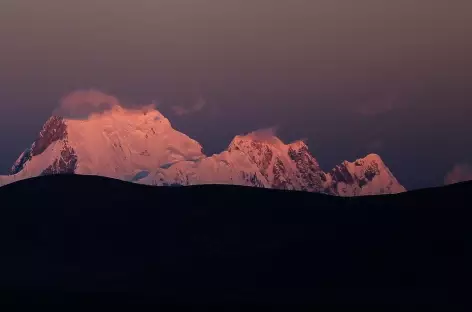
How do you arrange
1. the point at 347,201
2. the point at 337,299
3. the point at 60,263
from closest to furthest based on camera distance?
the point at 337,299 < the point at 60,263 < the point at 347,201

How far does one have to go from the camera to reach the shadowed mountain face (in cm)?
12406

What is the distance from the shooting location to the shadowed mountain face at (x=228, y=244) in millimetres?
124062

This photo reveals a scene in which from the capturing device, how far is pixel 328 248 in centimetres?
13838

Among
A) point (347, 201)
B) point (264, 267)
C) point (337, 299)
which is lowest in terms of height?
point (337, 299)

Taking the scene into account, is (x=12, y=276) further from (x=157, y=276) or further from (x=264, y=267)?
(x=264, y=267)

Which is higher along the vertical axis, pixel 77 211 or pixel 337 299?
pixel 77 211

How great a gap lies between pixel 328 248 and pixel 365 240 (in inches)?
164

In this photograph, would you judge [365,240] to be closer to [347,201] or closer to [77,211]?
[347,201]

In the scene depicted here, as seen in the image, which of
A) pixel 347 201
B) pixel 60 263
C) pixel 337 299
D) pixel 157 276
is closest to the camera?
pixel 337 299

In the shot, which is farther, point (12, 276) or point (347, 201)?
point (347, 201)

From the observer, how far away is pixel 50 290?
12475 centimetres

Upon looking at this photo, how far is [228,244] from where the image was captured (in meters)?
143

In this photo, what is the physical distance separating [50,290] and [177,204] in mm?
38227

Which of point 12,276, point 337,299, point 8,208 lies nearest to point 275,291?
point 337,299
